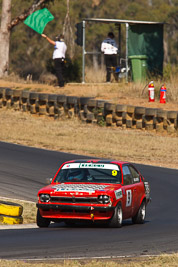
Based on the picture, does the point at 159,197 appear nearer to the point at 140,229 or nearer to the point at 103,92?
the point at 140,229

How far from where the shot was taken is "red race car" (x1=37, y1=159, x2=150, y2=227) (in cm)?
1019

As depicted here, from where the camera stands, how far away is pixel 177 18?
261ft

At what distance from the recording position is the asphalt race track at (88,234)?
8.12m

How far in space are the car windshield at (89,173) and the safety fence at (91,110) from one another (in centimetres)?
1378

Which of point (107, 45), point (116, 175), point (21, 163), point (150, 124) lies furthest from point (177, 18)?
point (116, 175)

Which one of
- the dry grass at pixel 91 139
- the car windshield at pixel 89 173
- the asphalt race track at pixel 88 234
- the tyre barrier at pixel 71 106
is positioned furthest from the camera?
the tyre barrier at pixel 71 106

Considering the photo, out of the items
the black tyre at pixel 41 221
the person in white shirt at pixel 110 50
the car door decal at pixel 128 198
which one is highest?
the person in white shirt at pixel 110 50

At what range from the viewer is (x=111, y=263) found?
7.27 meters

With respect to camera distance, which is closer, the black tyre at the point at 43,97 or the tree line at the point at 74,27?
the black tyre at the point at 43,97

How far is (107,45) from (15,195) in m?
18.4

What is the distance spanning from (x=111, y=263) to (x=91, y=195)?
9.75 ft

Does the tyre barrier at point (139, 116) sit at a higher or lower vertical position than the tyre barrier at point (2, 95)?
lower

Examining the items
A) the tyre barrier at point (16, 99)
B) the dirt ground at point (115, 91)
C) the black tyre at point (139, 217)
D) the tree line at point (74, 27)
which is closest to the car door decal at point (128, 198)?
the black tyre at point (139, 217)

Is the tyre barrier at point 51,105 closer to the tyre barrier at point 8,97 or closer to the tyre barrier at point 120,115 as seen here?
the tyre barrier at point 8,97
